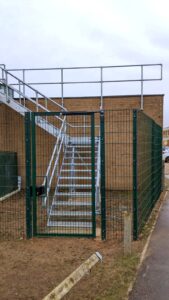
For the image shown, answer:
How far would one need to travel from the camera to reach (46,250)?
20.6 feet

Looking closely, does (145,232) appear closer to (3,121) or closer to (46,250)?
(46,250)

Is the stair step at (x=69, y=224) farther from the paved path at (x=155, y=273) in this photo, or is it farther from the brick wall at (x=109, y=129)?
the brick wall at (x=109, y=129)

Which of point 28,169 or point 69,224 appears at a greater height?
point 28,169

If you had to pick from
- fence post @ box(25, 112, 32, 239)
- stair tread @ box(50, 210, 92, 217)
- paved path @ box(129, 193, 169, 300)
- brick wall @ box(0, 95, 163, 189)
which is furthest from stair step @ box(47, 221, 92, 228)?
brick wall @ box(0, 95, 163, 189)

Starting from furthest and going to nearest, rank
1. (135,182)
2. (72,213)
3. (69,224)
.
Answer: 1. (72,213)
2. (69,224)
3. (135,182)

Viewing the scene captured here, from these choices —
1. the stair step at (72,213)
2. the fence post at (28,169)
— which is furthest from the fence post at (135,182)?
the fence post at (28,169)

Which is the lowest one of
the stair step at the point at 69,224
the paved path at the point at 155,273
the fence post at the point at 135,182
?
the paved path at the point at 155,273

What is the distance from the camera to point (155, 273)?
5227 mm

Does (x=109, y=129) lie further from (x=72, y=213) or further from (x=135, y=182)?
(x=135, y=182)

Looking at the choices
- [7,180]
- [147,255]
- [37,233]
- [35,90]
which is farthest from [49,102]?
[147,255]

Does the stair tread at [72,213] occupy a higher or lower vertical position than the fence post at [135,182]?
lower

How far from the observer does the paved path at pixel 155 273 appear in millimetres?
4516

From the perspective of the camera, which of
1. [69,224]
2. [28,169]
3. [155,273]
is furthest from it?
[69,224]

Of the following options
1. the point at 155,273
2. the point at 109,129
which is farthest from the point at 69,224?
the point at 109,129
